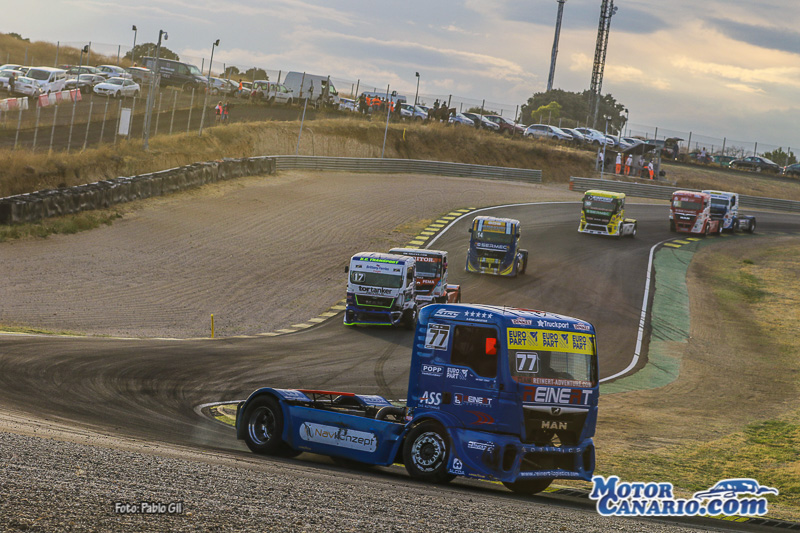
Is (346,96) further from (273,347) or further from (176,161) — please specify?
(273,347)

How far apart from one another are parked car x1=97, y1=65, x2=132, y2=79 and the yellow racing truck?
36108 millimetres

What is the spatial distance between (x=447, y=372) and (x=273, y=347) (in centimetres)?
1291

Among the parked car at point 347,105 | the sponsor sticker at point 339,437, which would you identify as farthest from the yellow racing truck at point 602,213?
the sponsor sticker at point 339,437

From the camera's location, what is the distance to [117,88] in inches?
2311

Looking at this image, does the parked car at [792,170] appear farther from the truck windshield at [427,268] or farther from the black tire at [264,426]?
the black tire at [264,426]

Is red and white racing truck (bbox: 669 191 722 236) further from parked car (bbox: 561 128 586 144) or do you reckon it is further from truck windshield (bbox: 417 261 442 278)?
parked car (bbox: 561 128 586 144)

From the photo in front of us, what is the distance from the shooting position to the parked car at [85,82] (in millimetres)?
58525

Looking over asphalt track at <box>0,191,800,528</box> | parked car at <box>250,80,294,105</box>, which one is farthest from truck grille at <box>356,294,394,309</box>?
→ parked car at <box>250,80,294,105</box>

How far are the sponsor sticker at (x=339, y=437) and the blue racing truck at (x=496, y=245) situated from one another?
25.6 metres

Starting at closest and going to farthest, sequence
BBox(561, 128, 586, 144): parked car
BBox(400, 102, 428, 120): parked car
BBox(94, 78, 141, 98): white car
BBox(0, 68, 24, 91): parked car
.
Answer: BBox(0, 68, 24, 91): parked car < BBox(94, 78, 141, 98): white car < BBox(400, 102, 428, 120): parked car < BBox(561, 128, 586, 144): parked car

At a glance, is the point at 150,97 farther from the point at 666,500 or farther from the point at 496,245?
the point at 666,500

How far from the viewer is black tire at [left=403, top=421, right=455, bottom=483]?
11000 millimetres

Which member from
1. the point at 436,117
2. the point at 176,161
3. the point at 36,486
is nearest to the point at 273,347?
the point at 36,486

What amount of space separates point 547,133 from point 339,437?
231 feet
